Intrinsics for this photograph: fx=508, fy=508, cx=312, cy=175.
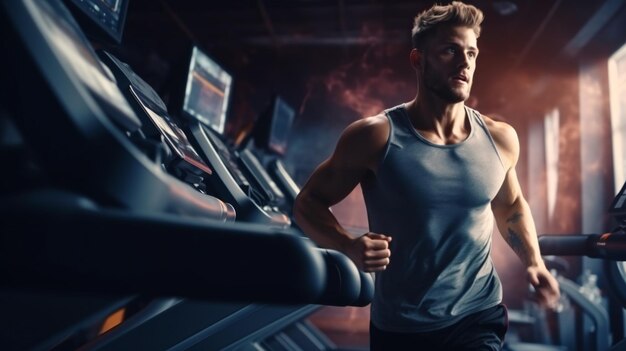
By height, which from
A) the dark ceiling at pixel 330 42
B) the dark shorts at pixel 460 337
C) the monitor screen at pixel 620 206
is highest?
the dark ceiling at pixel 330 42

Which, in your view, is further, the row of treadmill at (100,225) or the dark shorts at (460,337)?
the dark shorts at (460,337)

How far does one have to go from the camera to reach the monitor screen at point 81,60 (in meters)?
0.75

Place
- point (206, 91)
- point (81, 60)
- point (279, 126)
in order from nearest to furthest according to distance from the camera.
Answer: point (81, 60)
point (206, 91)
point (279, 126)

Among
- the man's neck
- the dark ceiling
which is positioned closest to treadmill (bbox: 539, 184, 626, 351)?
the man's neck

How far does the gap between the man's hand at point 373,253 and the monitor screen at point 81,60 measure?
47 cm

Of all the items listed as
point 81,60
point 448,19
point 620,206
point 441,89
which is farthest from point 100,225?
point 620,206

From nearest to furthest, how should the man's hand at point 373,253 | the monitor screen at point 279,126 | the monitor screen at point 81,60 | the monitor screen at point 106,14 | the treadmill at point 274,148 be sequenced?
the monitor screen at point 81,60 → the man's hand at point 373,253 → the monitor screen at point 106,14 → the treadmill at point 274,148 → the monitor screen at point 279,126

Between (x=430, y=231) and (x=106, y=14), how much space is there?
1168 millimetres

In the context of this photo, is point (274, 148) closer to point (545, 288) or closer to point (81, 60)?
point (545, 288)

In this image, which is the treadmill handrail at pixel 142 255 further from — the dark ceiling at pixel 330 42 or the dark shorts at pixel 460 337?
the dark ceiling at pixel 330 42

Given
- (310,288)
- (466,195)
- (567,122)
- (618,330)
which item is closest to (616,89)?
(567,122)

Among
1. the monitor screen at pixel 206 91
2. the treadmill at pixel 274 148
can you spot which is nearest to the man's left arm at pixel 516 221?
the monitor screen at pixel 206 91

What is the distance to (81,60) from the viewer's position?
33.8 inches

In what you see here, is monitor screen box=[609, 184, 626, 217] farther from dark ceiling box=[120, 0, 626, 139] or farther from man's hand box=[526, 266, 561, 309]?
dark ceiling box=[120, 0, 626, 139]
